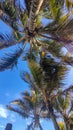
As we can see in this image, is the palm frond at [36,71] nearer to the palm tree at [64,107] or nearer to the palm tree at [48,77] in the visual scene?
the palm tree at [48,77]

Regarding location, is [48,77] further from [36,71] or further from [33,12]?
[33,12]

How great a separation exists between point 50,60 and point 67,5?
326 centimetres

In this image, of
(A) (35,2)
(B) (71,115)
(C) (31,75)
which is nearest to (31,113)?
(B) (71,115)

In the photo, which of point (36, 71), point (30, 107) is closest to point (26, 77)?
point (36, 71)

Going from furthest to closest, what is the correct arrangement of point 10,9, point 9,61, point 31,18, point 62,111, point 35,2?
1. point 62,111
2. point 9,61
3. point 10,9
4. point 31,18
5. point 35,2

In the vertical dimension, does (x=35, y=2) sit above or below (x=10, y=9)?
below

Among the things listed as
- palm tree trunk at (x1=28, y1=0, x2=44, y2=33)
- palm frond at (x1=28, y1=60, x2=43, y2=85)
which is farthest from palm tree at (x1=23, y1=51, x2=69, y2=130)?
palm tree trunk at (x1=28, y1=0, x2=44, y2=33)

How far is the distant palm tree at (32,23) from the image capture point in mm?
10242

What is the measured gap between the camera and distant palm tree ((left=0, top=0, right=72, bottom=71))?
10.2m

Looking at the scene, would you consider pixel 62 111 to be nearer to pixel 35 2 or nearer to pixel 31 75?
pixel 31 75

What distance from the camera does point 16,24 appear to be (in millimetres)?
11203

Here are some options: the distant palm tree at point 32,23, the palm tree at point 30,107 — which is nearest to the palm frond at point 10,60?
the distant palm tree at point 32,23

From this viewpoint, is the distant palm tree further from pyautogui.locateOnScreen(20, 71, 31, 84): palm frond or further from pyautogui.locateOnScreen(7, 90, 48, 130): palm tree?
pyautogui.locateOnScreen(7, 90, 48, 130): palm tree

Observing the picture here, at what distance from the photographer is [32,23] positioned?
998 centimetres
